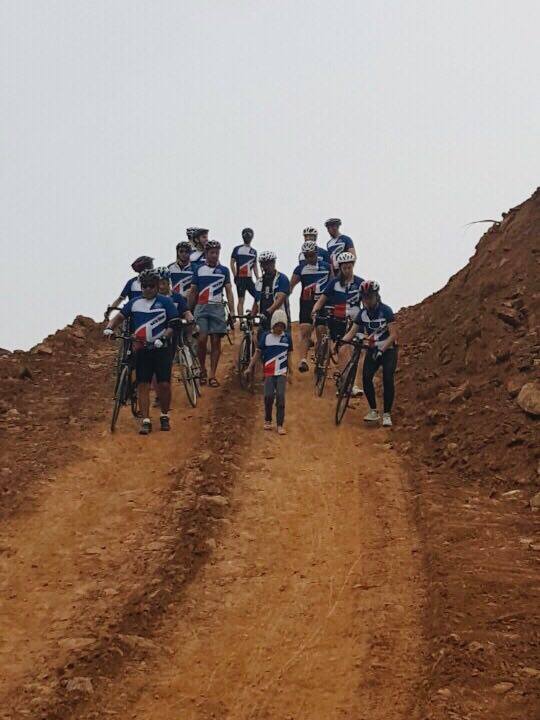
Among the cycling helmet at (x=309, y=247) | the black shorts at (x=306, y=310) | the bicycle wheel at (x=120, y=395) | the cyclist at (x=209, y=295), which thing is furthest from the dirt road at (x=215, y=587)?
the cycling helmet at (x=309, y=247)

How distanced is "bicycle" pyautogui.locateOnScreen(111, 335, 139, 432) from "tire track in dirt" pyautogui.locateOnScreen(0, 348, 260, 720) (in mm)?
589

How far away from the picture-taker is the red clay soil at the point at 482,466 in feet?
20.2

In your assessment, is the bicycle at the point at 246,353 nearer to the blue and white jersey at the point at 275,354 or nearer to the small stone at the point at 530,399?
the blue and white jersey at the point at 275,354

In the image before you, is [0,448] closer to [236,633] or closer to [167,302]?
[167,302]

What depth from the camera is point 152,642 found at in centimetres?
673

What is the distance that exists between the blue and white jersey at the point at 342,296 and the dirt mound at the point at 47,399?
4.25 metres

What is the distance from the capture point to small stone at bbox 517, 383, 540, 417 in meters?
10.9

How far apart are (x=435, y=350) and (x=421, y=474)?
545 cm

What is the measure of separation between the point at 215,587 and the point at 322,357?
7.90 meters

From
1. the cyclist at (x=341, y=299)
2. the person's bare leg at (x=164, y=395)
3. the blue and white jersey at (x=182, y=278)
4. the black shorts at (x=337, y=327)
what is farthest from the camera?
the blue and white jersey at (x=182, y=278)

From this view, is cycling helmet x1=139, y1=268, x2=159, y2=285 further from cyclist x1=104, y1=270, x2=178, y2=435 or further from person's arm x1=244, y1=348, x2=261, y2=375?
person's arm x1=244, y1=348, x2=261, y2=375

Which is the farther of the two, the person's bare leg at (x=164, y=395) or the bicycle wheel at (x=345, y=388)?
the bicycle wheel at (x=345, y=388)

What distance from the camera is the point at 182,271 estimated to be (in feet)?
50.5

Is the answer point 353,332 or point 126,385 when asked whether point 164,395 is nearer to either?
point 126,385
